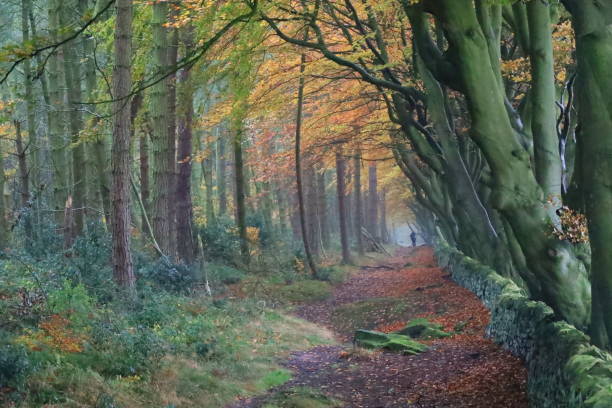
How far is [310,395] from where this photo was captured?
8172 mm

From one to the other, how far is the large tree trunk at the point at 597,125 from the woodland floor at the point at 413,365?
106 inches

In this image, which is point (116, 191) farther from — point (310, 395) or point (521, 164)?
point (521, 164)

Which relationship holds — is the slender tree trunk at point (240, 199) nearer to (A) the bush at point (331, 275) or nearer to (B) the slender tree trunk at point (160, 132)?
(A) the bush at point (331, 275)

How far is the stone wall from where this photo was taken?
16.1ft

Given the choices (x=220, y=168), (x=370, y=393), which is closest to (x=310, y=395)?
(x=370, y=393)

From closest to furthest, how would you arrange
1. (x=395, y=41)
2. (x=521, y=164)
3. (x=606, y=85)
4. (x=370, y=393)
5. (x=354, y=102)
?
(x=606, y=85) < (x=521, y=164) < (x=370, y=393) < (x=395, y=41) < (x=354, y=102)

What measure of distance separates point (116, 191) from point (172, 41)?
6229 mm

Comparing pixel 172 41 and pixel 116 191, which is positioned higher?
pixel 172 41

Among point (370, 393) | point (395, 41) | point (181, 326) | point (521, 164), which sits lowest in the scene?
point (370, 393)

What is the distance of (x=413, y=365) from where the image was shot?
10.4m

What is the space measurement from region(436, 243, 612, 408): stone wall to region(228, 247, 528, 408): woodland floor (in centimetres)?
37

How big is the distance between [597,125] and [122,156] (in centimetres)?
767

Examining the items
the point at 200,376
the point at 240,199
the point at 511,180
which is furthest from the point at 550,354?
the point at 240,199

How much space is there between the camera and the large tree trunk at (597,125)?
498 centimetres
